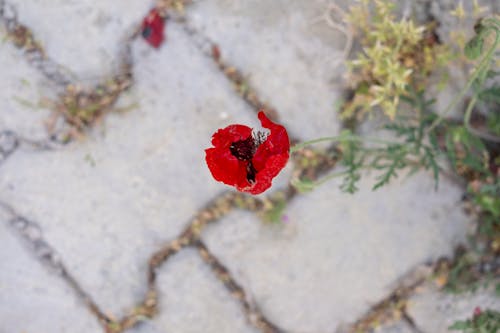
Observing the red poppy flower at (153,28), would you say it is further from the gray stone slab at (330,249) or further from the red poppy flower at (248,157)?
the red poppy flower at (248,157)

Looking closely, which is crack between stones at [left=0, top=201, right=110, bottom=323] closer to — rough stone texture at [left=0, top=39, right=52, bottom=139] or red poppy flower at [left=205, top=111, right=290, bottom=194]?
rough stone texture at [left=0, top=39, right=52, bottom=139]

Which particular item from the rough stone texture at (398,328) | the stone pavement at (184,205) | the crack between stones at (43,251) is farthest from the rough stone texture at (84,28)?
the rough stone texture at (398,328)

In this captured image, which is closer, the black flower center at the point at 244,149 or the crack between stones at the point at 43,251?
the black flower center at the point at 244,149

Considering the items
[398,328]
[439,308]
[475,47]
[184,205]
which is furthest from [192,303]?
[475,47]

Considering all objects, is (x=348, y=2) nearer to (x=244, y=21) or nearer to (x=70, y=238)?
(x=244, y=21)

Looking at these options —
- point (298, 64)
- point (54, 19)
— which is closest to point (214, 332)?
point (298, 64)
